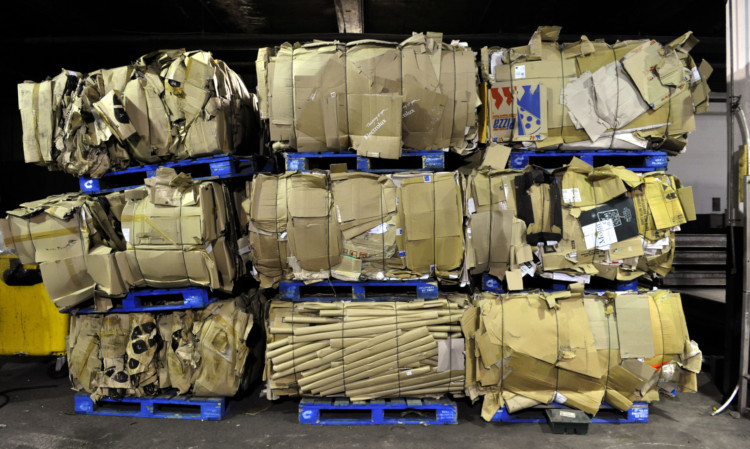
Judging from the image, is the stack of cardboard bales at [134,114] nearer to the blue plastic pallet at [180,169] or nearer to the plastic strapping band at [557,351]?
the blue plastic pallet at [180,169]

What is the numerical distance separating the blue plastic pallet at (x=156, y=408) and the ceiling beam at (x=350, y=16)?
5495 mm

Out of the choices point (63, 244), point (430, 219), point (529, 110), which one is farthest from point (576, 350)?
point (63, 244)

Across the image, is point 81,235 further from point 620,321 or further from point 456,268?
point 620,321

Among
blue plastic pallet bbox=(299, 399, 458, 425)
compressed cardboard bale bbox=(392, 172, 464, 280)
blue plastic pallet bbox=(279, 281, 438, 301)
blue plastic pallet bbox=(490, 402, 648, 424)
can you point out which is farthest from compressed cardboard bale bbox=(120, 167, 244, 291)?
blue plastic pallet bbox=(490, 402, 648, 424)

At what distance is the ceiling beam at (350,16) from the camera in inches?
230

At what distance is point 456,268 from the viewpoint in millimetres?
3699

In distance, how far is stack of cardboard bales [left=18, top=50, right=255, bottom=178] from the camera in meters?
3.87

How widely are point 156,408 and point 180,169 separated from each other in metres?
2.68

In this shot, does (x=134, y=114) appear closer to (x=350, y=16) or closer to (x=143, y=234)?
(x=143, y=234)

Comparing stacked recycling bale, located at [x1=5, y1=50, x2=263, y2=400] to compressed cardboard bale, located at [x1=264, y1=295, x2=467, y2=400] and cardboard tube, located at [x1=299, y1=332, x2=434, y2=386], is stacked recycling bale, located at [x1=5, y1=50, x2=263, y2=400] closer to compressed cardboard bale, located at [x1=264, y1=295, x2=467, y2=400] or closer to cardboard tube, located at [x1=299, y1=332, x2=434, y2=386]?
compressed cardboard bale, located at [x1=264, y1=295, x2=467, y2=400]

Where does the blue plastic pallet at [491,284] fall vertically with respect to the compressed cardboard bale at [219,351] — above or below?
above

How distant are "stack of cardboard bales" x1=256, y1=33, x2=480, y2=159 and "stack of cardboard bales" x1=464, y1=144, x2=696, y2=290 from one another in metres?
0.81

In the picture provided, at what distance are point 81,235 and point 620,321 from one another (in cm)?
525

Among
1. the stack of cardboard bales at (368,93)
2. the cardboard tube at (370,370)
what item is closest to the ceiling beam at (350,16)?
the stack of cardboard bales at (368,93)
